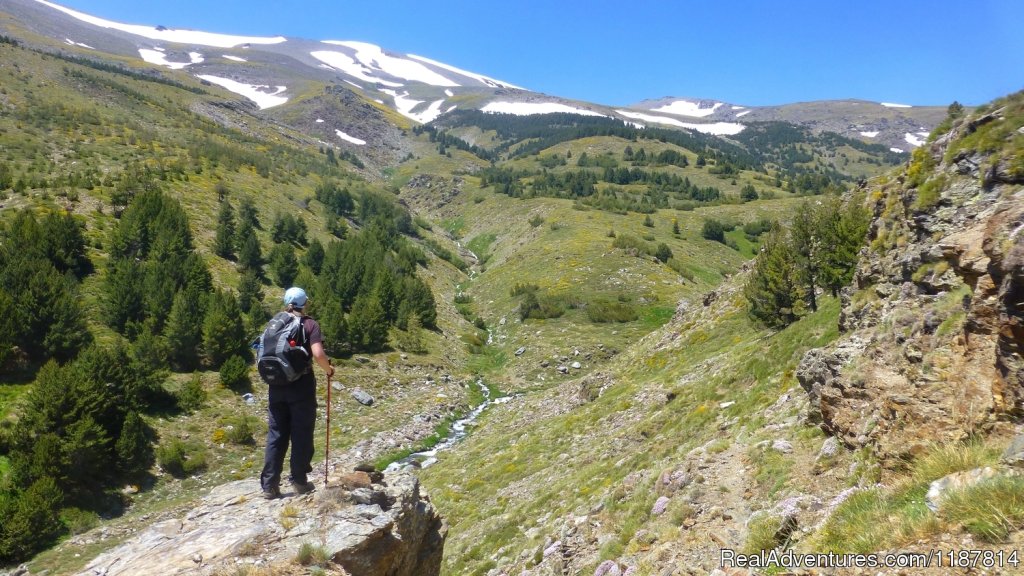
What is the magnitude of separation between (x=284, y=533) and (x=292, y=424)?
1.35m

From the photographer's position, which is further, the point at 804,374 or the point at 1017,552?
the point at 804,374

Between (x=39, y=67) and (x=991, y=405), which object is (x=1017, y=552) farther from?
(x=39, y=67)

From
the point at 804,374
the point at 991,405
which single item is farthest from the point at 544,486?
the point at 991,405

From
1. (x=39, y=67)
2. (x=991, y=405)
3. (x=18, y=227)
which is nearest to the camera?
→ (x=991, y=405)

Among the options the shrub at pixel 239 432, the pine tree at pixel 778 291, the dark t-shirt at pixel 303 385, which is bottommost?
the shrub at pixel 239 432

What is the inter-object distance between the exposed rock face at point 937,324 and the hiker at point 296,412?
7309mm

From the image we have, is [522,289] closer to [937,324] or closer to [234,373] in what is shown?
[234,373]

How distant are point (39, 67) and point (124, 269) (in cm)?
8133

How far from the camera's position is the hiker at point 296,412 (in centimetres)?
657

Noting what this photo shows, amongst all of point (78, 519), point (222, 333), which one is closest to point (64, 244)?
point (222, 333)

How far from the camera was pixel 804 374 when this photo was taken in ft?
29.0

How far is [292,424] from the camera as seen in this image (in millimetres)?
6684

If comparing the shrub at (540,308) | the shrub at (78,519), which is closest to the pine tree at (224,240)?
the shrub at (540,308)

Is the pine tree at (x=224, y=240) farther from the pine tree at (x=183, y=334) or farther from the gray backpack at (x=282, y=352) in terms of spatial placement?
the gray backpack at (x=282, y=352)
